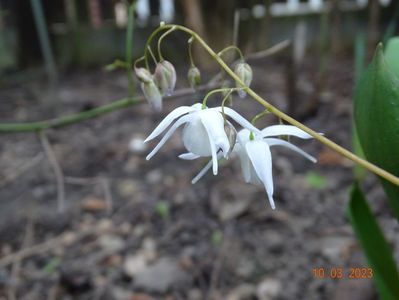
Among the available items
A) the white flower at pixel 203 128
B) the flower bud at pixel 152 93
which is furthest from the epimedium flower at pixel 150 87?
the white flower at pixel 203 128

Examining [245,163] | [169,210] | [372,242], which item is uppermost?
[245,163]

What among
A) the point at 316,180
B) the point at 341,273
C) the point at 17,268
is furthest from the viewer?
the point at 316,180

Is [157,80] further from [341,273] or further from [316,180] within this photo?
[316,180]

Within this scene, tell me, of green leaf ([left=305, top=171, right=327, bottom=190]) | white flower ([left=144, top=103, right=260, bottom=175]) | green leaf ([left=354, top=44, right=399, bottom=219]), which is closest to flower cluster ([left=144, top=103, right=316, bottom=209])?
white flower ([left=144, top=103, right=260, bottom=175])

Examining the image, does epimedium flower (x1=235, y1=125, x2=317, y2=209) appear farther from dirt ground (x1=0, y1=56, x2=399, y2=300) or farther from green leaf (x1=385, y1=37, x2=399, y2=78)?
dirt ground (x1=0, y1=56, x2=399, y2=300)

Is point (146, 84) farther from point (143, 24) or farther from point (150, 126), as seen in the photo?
point (143, 24)

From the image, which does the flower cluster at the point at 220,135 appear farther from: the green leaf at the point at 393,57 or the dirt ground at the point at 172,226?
the dirt ground at the point at 172,226

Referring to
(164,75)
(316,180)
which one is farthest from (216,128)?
(316,180)
